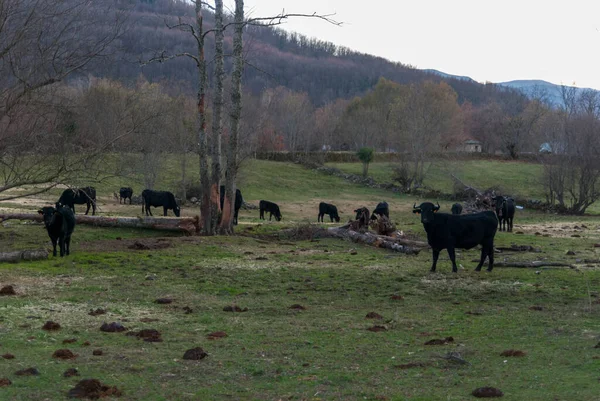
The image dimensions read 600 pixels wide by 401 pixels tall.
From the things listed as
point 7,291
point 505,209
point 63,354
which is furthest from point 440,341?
point 505,209

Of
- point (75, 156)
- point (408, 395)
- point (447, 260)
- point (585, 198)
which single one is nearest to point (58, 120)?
point (75, 156)

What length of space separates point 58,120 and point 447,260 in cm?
1128

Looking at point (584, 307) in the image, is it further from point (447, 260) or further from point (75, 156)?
point (75, 156)

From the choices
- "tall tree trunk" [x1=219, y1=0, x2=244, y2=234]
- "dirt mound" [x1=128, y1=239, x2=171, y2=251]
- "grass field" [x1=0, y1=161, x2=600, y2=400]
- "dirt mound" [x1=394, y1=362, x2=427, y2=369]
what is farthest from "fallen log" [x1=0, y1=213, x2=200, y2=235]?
"dirt mound" [x1=394, y1=362, x2=427, y2=369]

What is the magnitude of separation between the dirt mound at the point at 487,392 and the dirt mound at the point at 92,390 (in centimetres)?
390

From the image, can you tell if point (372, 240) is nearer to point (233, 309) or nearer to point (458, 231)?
point (458, 231)

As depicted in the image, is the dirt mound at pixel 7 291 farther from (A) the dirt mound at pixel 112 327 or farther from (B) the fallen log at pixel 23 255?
(B) the fallen log at pixel 23 255

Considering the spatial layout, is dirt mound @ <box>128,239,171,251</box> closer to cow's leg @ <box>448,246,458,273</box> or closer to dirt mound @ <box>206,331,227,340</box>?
cow's leg @ <box>448,246,458,273</box>

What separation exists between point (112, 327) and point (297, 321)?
315 cm

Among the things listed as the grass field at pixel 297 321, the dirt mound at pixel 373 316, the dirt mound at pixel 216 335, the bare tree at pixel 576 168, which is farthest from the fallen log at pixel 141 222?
the bare tree at pixel 576 168

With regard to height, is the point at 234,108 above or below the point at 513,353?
above

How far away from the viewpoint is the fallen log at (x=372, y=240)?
21.6 meters

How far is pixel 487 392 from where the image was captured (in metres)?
7.43

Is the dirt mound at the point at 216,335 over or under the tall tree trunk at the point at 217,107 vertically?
under
